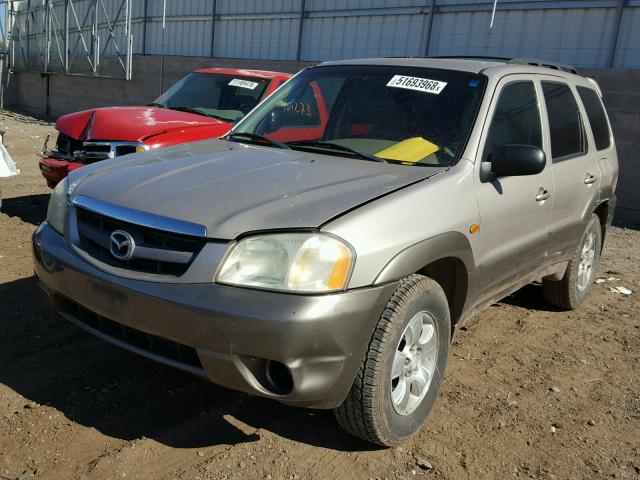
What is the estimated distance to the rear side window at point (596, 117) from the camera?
508cm

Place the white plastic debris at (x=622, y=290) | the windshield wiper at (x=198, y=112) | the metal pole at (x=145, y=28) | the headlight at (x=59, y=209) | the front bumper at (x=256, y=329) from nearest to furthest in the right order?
the front bumper at (x=256, y=329) → the headlight at (x=59, y=209) → the white plastic debris at (x=622, y=290) → the windshield wiper at (x=198, y=112) → the metal pole at (x=145, y=28)

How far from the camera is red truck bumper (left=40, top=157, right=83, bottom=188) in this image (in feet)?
20.3

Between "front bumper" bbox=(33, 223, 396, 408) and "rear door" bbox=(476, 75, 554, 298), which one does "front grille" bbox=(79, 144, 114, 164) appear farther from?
"rear door" bbox=(476, 75, 554, 298)

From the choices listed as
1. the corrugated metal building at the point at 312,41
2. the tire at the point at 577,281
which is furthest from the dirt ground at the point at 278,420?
the corrugated metal building at the point at 312,41

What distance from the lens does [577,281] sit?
17.0ft

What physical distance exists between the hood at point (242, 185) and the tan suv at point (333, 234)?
12 mm

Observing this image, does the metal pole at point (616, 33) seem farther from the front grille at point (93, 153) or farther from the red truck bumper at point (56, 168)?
the red truck bumper at point (56, 168)

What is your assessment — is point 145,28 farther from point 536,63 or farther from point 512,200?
point 512,200

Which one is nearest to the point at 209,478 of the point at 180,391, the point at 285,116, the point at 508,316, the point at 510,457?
the point at 180,391

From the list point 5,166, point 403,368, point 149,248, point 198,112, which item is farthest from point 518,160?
point 5,166

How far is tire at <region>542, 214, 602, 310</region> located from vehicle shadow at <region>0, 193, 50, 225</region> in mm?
4999

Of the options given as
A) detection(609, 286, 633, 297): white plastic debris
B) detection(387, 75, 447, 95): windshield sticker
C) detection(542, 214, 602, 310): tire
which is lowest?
detection(609, 286, 633, 297): white plastic debris

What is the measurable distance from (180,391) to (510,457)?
1692 millimetres

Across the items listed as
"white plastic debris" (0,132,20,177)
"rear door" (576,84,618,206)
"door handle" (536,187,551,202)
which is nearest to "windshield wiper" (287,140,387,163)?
"door handle" (536,187,551,202)
